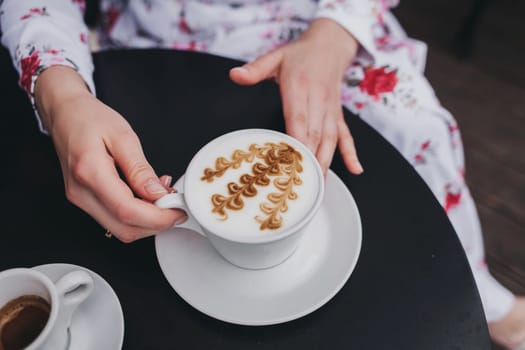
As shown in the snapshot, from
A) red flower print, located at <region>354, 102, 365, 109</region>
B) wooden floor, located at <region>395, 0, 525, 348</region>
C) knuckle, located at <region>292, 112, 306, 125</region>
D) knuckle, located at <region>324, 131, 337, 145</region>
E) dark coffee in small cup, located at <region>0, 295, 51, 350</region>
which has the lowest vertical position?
wooden floor, located at <region>395, 0, 525, 348</region>

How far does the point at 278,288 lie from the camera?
0.61m

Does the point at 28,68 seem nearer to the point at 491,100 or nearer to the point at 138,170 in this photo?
the point at 138,170

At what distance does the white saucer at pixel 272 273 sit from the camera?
1.90 ft

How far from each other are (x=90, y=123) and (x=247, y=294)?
1.11ft

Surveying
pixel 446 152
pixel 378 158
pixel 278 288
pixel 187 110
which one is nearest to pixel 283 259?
pixel 278 288

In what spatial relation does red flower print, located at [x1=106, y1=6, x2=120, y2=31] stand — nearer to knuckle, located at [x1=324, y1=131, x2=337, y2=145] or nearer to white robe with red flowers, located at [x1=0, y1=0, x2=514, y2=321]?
white robe with red flowers, located at [x1=0, y1=0, x2=514, y2=321]

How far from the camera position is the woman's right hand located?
1.90 ft

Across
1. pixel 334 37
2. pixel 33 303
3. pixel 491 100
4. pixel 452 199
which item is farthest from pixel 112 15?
pixel 491 100

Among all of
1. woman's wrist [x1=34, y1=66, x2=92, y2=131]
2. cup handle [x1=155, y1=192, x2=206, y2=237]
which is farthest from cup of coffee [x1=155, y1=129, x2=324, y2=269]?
woman's wrist [x1=34, y1=66, x2=92, y2=131]

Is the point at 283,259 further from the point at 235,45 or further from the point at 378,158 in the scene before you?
the point at 235,45

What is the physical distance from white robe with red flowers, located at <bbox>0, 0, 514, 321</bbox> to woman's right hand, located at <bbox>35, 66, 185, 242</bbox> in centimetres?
12

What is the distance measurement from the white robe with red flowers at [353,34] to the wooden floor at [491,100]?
19.5 inches

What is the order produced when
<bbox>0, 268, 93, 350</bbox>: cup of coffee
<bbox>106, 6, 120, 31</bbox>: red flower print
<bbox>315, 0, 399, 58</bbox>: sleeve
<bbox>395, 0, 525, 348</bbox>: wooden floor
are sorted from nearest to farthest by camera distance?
<bbox>0, 268, 93, 350</bbox>: cup of coffee, <bbox>315, 0, 399, 58</bbox>: sleeve, <bbox>106, 6, 120, 31</bbox>: red flower print, <bbox>395, 0, 525, 348</bbox>: wooden floor

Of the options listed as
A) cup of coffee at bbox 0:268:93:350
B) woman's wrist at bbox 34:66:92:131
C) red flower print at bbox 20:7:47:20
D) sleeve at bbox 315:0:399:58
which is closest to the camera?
cup of coffee at bbox 0:268:93:350
